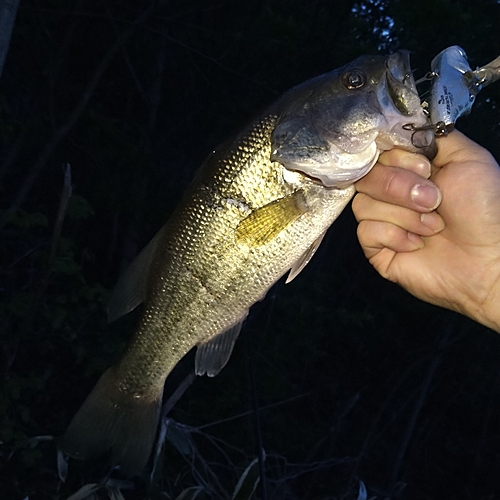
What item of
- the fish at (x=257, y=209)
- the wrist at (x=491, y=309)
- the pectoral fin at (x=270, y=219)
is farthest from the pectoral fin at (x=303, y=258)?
the wrist at (x=491, y=309)

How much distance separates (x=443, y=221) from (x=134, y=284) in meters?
1.14

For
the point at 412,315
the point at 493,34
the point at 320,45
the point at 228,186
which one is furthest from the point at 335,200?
the point at 412,315

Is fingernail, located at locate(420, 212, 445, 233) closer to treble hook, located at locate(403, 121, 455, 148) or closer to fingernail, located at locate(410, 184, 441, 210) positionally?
fingernail, located at locate(410, 184, 441, 210)

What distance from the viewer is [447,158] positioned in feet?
5.94

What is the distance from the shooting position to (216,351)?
188 centimetres

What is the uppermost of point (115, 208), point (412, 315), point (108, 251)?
point (115, 208)

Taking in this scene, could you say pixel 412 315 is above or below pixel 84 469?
below

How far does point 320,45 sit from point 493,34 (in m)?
2.16

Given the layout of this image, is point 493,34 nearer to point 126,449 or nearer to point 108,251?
point 108,251

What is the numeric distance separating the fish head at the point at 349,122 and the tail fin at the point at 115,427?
1062 millimetres

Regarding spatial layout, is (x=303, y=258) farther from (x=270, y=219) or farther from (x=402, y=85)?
(x=402, y=85)

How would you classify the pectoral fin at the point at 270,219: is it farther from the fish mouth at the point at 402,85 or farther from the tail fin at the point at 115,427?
the tail fin at the point at 115,427

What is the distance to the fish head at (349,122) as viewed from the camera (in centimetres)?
160

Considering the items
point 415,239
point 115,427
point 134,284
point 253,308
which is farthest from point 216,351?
point 253,308
